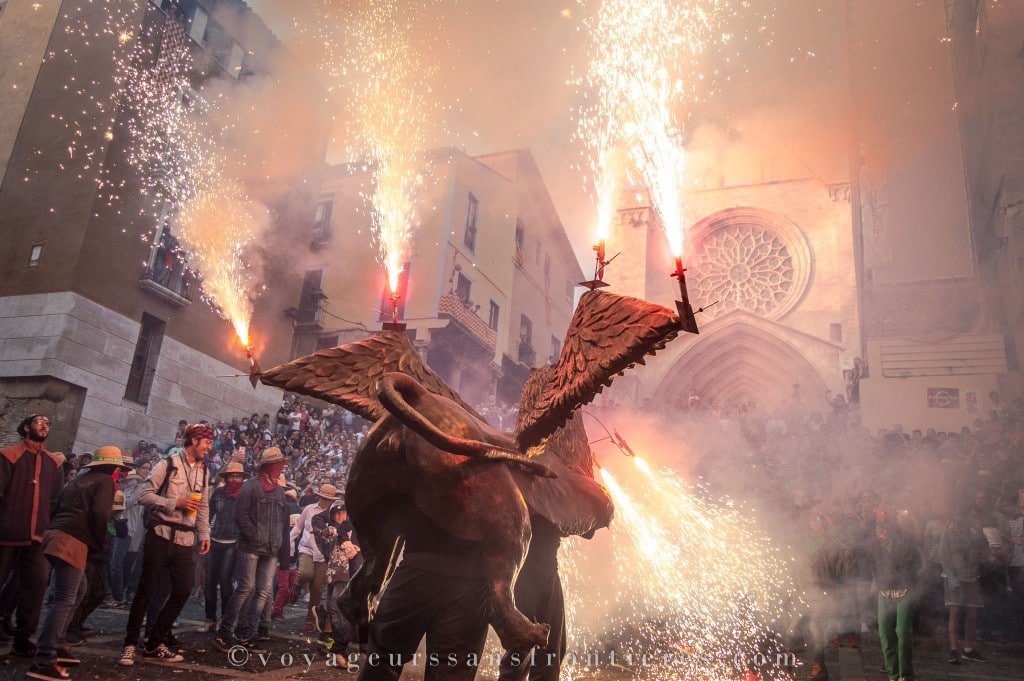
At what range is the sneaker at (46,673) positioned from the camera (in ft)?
14.2

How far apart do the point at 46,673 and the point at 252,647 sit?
1.88m

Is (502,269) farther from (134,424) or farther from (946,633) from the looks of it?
(946,633)

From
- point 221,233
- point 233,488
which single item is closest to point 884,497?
point 233,488

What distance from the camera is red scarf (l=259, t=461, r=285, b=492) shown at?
637 cm

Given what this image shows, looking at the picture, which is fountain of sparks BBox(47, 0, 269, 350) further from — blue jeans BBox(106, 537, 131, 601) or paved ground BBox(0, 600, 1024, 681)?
paved ground BBox(0, 600, 1024, 681)

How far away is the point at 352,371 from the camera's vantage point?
2.92 metres

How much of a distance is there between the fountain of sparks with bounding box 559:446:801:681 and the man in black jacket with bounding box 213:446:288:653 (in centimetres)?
296

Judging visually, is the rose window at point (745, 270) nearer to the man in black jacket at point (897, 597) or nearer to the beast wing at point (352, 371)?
the man in black jacket at point (897, 597)

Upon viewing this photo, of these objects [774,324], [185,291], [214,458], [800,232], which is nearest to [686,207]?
[800,232]

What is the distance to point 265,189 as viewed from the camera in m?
18.7

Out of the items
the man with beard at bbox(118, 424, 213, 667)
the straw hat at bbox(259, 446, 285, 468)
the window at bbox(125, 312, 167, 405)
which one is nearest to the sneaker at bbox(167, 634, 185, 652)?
the man with beard at bbox(118, 424, 213, 667)

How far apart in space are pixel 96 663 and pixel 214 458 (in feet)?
27.1

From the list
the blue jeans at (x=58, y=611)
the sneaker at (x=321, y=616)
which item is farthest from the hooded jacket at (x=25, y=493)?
the sneaker at (x=321, y=616)

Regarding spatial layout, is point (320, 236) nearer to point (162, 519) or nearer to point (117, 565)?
point (117, 565)
